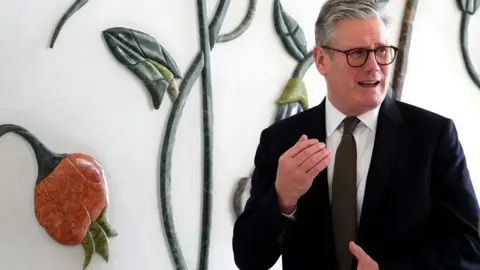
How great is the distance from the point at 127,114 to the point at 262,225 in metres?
0.57

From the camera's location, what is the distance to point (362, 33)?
1103 mm

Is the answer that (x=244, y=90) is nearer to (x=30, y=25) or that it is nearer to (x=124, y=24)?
(x=124, y=24)

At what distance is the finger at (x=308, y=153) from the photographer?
1.00 metres

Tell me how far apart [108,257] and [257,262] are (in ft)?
1.60

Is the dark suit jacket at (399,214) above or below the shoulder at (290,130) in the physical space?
below

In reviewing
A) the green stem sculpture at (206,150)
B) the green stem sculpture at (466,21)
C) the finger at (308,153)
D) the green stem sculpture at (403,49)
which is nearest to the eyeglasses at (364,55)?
the finger at (308,153)

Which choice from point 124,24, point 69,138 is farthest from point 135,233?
point 124,24

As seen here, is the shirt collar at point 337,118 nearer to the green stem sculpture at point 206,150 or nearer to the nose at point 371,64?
the nose at point 371,64

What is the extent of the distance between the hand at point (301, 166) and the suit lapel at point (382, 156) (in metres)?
0.14

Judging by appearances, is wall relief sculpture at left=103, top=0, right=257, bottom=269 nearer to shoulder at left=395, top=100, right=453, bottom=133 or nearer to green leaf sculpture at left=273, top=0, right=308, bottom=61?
green leaf sculpture at left=273, top=0, right=308, bottom=61

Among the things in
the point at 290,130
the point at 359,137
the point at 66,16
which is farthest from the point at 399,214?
the point at 66,16

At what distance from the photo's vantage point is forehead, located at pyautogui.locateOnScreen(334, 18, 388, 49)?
110cm

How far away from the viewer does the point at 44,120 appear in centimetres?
138

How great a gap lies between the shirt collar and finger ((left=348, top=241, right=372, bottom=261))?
0.25 meters
